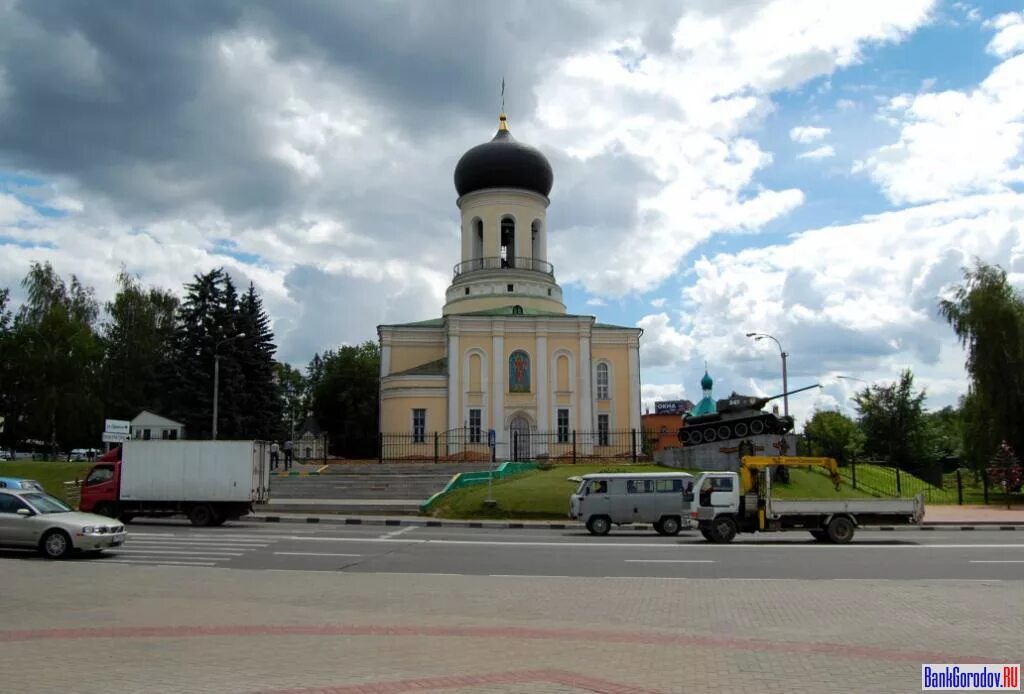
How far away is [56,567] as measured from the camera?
1447 centimetres

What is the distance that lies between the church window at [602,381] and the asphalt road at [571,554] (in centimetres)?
2491

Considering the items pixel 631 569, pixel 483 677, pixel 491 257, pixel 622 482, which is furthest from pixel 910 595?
pixel 491 257

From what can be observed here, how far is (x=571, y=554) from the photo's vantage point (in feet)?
55.5

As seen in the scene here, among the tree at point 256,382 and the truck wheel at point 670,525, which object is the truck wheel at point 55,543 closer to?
the truck wheel at point 670,525

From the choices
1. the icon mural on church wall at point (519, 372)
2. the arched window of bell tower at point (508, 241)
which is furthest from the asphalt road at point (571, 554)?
the arched window of bell tower at point (508, 241)

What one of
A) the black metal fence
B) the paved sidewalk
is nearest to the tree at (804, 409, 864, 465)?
the black metal fence

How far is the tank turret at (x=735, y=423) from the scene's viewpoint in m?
34.5

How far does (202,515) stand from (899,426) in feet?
132

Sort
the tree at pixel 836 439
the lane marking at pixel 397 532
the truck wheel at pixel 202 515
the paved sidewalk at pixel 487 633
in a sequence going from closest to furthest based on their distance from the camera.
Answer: the paved sidewalk at pixel 487 633, the lane marking at pixel 397 532, the truck wheel at pixel 202 515, the tree at pixel 836 439

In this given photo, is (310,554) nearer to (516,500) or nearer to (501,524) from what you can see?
(501,524)

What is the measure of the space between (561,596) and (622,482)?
36.5 ft

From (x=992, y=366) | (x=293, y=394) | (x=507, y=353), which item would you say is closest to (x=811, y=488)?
(x=992, y=366)

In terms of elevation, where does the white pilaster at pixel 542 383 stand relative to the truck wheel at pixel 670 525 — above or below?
above

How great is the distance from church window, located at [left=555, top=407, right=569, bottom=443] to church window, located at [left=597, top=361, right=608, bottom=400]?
8.06 feet
